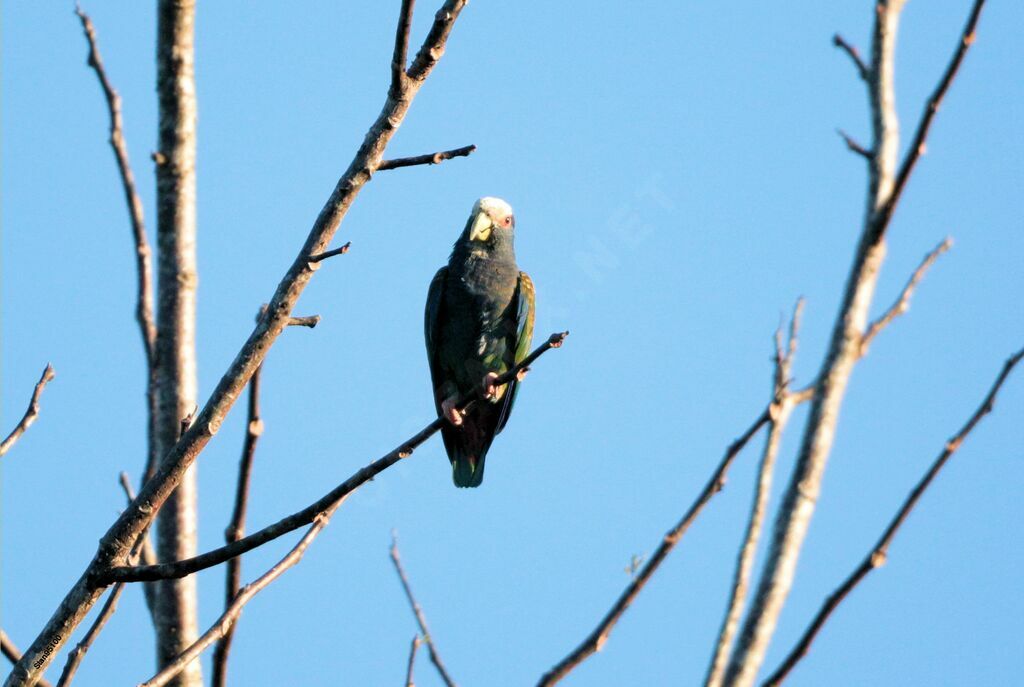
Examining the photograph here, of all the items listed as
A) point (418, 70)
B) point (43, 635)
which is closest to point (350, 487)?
point (43, 635)

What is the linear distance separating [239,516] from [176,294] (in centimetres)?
111

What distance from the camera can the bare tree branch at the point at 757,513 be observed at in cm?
338

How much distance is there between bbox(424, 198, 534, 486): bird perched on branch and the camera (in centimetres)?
558

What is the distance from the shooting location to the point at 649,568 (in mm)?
2676

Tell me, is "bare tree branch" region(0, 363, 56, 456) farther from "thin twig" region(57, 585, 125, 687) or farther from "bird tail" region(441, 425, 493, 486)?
"bird tail" region(441, 425, 493, 486)

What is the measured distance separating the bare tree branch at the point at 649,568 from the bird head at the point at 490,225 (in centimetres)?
327

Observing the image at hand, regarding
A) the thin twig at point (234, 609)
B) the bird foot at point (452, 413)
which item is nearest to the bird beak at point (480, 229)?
the bird foot at point (452, 413)

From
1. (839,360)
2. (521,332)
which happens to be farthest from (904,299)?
(521,332)

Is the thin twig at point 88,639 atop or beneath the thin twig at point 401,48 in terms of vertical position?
beneath

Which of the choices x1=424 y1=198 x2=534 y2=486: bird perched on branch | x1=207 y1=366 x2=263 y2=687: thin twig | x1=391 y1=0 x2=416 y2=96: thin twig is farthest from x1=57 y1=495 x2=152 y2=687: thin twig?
x1=424 y1=198 x2=534 y2=486: bird perched on branch

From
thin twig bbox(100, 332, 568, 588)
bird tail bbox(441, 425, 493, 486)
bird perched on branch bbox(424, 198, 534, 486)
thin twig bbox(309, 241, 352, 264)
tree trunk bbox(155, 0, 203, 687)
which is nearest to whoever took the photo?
thin twig bbox(100, 332, 568, 588)

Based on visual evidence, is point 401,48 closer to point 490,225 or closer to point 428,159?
point 428,159

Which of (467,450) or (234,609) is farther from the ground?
(467,450)

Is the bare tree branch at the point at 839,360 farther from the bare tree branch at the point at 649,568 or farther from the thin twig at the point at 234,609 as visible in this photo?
the thin twig at the point at 234,609
